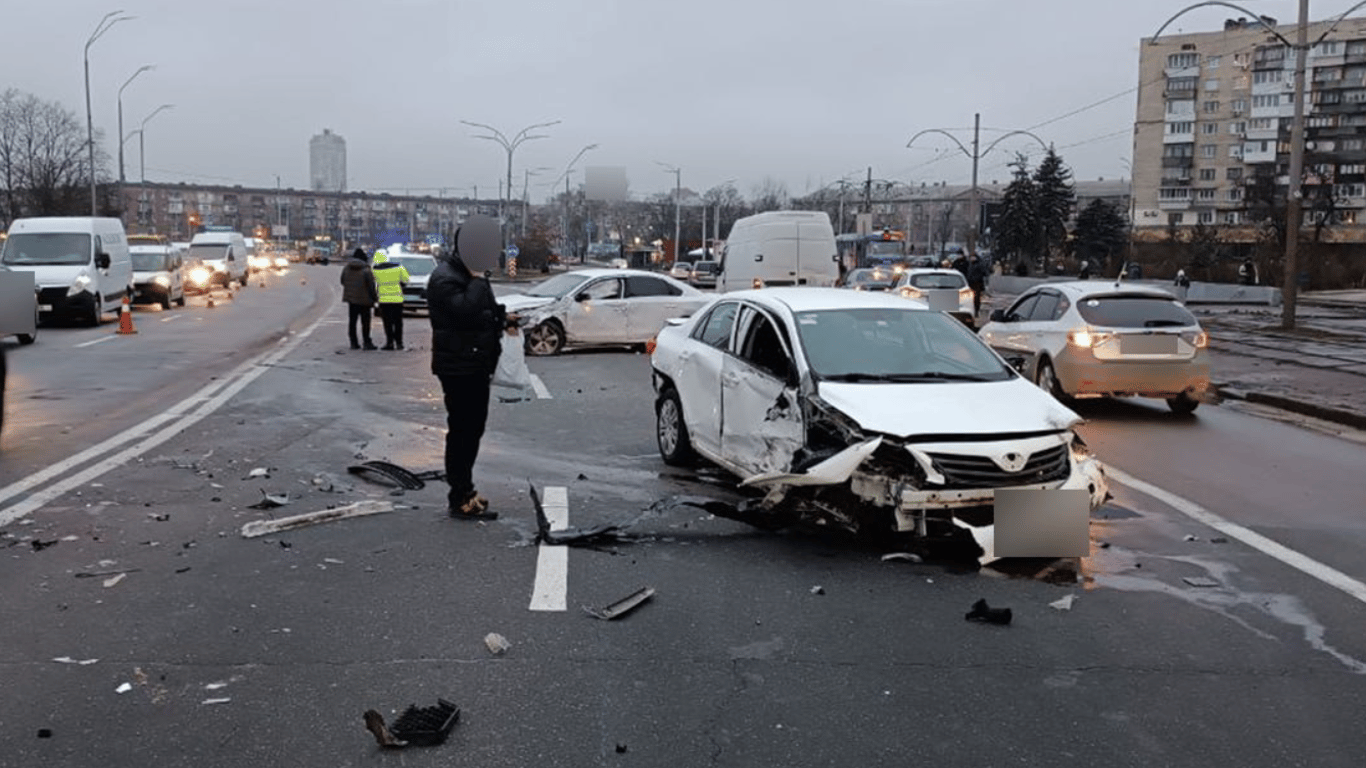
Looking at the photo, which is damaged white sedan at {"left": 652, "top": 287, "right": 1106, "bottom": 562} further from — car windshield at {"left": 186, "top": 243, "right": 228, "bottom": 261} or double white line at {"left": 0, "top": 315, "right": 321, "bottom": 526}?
car windshield at {"left": 186, "top": 243, "right": 228, "bottom": 261}

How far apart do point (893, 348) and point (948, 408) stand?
1.17 meters

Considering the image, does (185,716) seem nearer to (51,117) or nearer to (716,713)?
(716,713)

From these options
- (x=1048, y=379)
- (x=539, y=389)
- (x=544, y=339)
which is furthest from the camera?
(x=544, y=339)

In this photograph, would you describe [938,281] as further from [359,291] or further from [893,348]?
[893,348]

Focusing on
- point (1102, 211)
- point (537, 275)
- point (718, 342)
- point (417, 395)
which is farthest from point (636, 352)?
point (1102, 211)

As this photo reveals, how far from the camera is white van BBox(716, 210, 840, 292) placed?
26484 millimetres

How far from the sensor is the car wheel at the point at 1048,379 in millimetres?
12844

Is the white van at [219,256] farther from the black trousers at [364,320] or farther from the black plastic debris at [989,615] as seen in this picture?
the black plastic debris at [989,615]

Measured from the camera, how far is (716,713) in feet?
13.8

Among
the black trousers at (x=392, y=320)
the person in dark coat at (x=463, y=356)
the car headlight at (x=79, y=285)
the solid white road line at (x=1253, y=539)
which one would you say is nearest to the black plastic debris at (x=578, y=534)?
the person in dark coat at (x=463, y=356)

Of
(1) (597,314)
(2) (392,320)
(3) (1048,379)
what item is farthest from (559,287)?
(3) (1048,379)

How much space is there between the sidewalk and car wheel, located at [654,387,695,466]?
797 centimetres

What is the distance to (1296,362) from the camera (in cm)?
1906

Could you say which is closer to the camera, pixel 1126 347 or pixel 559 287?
pixel 1126 347
